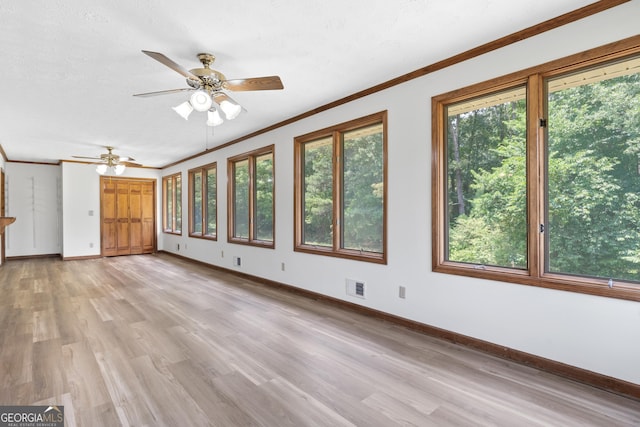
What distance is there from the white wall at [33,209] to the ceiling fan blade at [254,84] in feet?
27.2

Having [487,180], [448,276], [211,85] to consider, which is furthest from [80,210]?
[487,180]

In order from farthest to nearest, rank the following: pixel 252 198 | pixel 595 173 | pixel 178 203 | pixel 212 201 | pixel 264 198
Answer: pixel 178 203
pixel 212 201
pixel 252 198
pixel 264 198
pixel 595 173

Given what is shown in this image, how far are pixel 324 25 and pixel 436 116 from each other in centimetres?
137

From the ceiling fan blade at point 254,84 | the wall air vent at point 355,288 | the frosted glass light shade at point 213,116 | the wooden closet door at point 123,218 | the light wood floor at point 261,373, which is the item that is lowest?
the light wood floor at point 261,373

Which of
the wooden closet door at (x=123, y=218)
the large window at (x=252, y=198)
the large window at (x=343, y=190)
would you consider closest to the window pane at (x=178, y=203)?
the wooden closet door at (x=123, y=218)

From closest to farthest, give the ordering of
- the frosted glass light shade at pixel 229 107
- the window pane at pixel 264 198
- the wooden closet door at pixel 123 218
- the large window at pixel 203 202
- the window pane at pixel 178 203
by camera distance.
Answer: the frosted glass light shade at pixel 229 107 < the window pane at pixel 264 198 < the large window at pixel 203 202 < the window pane at pixel 178 203 < the wooden closet door at pixel 123 218

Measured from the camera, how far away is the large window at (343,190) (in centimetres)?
373

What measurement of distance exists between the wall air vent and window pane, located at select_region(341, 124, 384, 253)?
408mm

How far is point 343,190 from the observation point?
420 cm

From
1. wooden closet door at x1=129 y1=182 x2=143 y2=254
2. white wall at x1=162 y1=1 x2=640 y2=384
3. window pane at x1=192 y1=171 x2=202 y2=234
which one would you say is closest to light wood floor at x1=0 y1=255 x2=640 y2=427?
white wall at x1=162 y1=1 x2=640 y2=384

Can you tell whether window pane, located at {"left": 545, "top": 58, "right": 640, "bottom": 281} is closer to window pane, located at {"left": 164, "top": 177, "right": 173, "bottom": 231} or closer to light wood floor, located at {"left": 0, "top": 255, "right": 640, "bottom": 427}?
light wood floor, located at {"left": 0, "top": 255, "right": 640, "bottom": 427}

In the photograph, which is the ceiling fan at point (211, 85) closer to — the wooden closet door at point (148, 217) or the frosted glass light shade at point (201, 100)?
the frosted glass light shade at point (201, 100)

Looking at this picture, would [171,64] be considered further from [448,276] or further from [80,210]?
[80,210]

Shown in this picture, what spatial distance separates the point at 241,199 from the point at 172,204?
12.6ft
